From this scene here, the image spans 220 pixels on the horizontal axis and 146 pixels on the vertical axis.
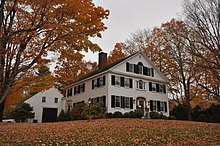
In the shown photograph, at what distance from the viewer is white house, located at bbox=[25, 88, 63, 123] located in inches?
1187

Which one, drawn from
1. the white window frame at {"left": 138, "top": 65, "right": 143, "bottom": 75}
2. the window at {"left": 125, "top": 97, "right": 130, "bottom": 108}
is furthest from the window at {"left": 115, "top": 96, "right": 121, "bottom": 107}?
the white window frame at {"left": 138, "top": 65, "right": 143, "bottom": 75}

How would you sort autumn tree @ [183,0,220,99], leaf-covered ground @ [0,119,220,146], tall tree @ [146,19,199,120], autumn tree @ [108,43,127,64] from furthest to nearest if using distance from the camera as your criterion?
autumn tree @ [108,43,127,64]
tall tree @ [146,19,199,120]
autumn tree @ [183,0,220,99]
leaf-covered ground @ [0,119,220,146]

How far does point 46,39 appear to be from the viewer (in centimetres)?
973

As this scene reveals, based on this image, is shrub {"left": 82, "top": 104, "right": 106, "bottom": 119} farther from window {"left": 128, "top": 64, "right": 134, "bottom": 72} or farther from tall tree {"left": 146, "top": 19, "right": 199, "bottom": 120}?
tall tree {"left": 146, "top": 19, "right": 199, "bottom": 120}

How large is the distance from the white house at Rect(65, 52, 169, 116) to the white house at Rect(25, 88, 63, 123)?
14.4 feet

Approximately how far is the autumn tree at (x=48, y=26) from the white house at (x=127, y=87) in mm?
12484

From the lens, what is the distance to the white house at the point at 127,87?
22.3 m

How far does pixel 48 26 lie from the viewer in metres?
8.55

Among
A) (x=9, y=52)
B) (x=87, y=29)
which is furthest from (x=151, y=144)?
(x=9, y=52)

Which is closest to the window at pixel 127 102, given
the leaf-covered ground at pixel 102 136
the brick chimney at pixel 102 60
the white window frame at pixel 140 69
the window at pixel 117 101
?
the window at pixel 117 101

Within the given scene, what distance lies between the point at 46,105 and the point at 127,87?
45.2ft

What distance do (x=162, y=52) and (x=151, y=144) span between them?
22118 millimetres

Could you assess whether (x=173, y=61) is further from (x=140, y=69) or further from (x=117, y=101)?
(x=117, y=101)

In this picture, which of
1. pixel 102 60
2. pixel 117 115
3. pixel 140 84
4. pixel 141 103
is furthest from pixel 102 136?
pixel 102 60
